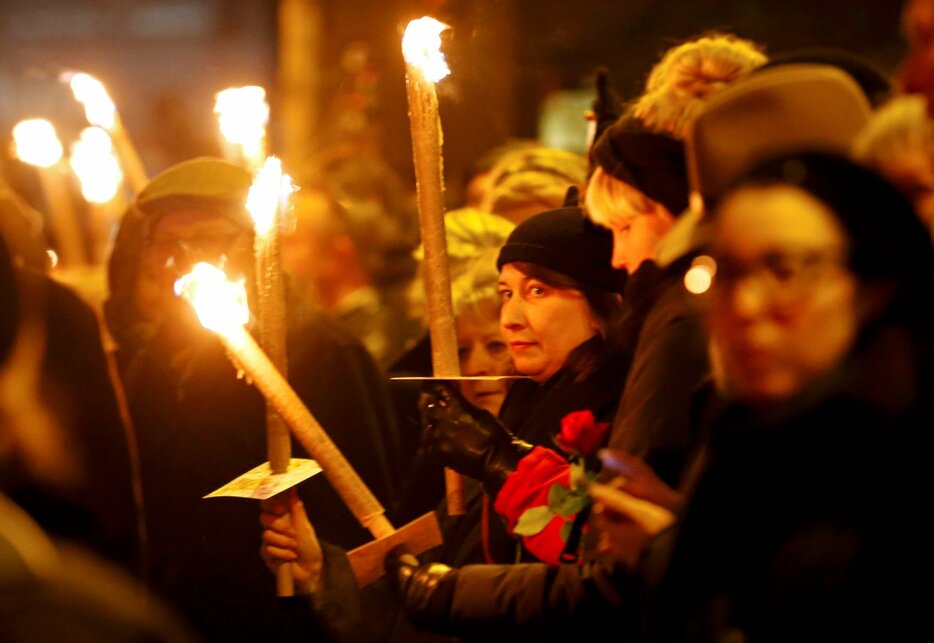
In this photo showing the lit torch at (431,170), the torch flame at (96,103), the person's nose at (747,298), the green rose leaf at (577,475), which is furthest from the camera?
the torch flame at (96,103)

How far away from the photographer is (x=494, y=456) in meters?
2.98

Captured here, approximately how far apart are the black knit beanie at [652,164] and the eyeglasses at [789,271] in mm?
903

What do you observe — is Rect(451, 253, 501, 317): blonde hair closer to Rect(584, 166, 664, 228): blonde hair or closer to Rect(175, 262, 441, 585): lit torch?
Rect(584, 166, 664, 228): blonde hair

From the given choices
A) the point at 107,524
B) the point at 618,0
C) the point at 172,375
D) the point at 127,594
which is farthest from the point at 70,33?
the point at 127,594

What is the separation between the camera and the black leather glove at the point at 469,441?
2.97 meters

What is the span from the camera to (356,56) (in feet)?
27.0

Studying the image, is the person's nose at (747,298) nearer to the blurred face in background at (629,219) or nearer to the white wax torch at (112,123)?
the blurred face in background at (629,219)

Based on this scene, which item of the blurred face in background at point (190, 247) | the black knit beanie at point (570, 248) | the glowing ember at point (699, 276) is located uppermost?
the blurred face in background at point (190, 247)

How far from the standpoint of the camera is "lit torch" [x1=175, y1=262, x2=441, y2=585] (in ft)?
9.46

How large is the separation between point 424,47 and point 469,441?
0.87 metres

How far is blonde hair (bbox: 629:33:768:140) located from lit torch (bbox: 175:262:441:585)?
95 centimetres

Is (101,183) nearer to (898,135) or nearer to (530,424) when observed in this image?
(530,424)

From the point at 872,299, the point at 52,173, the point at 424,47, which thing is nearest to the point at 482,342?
the point at 424,47

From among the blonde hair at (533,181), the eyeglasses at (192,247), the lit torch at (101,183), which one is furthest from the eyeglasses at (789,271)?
the lit torch at (101,183)
